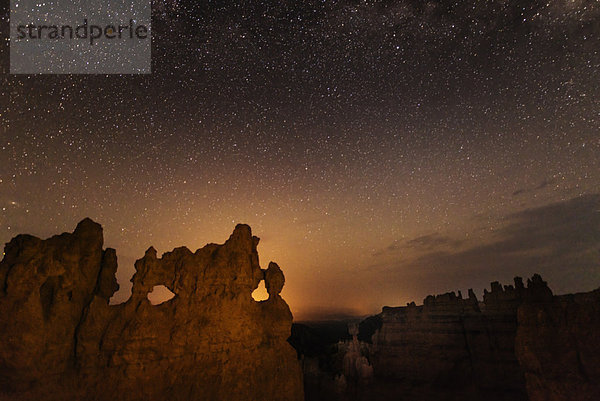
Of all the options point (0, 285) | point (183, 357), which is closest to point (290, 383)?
point (183, 357)

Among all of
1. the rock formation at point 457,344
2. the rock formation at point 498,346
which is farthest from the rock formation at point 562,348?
the rock formation at point 457,344

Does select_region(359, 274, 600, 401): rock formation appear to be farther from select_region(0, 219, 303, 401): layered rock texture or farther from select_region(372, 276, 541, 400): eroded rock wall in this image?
select_region(0, 219, 303, 401): layered rock texture

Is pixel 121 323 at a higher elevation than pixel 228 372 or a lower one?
higher

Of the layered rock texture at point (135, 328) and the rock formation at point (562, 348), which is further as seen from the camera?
the rock formation at point (562, 348)

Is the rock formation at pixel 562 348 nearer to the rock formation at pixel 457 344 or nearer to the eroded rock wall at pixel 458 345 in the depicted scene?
the eroded rock wall at pixel 458 345

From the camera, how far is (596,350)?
17.1 metres

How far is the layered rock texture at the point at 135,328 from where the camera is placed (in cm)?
1298

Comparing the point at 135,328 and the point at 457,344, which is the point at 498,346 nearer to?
the point at 457,344

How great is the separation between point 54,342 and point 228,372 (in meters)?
7.92

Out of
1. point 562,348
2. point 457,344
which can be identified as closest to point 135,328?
point 562,348

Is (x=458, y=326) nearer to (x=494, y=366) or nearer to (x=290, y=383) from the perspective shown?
(x=494, y=366)

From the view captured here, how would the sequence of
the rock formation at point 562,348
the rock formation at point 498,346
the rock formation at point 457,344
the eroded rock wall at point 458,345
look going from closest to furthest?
the rock formation at point 562,348, the rock formation at point 498,346, the eroded rock wall at point 458,345, the rock formation at point 457,344

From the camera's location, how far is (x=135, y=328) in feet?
49.4

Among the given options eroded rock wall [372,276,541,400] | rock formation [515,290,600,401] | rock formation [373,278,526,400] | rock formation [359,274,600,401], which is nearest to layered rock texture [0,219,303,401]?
rock formation [515,290,600,401]
